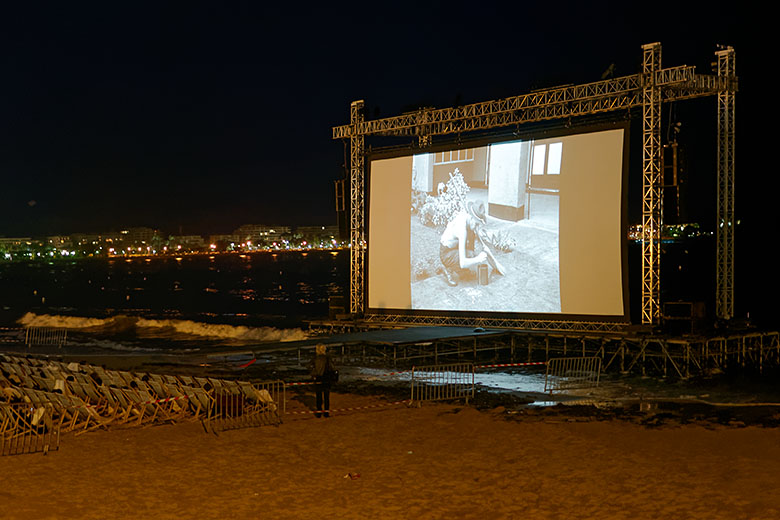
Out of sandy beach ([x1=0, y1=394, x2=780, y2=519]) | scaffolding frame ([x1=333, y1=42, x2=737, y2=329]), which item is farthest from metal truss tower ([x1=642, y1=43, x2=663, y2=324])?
sandy beach ([x1=0, y1=394, x2=780, y2=519])

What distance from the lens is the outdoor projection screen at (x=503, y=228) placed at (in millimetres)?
17641

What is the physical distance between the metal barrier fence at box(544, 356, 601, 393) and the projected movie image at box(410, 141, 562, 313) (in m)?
1.47

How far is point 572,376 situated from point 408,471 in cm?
901

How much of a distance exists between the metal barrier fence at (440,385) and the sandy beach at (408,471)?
7.93ft

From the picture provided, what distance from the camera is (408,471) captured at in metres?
8.34

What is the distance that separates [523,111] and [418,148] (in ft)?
10.5

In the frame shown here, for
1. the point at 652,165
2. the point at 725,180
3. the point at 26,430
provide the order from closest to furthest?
the point at 26,430 → the point at 652,165 → the point at 725,180

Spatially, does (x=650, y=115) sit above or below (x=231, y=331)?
above

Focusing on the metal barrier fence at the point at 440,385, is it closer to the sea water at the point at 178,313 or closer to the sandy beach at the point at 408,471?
the sandy beach at the point at 408,471

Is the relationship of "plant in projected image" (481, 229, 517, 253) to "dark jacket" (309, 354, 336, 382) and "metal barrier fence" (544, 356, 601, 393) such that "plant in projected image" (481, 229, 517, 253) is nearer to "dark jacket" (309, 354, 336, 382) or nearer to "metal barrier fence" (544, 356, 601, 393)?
"metal barrier fence" (544, 356, 601, 393)

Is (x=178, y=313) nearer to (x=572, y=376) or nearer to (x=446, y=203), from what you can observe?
(x=446, y=203)

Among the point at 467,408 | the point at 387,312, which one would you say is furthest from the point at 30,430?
the point at 387,312

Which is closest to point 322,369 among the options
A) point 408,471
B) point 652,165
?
point 408,471

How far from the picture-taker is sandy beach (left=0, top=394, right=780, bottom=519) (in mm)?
6973
